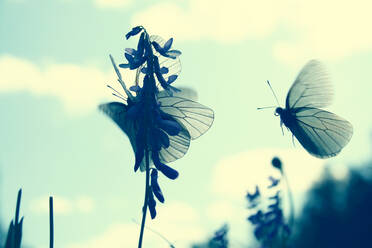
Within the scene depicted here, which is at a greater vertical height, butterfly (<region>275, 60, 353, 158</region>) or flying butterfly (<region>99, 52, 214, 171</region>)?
butterfly (<region>275, 60, 353, 158</region>)

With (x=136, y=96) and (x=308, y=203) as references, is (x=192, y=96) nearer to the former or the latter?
(x=136, y=96)

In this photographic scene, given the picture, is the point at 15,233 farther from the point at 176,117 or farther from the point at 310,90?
the point at 310,90

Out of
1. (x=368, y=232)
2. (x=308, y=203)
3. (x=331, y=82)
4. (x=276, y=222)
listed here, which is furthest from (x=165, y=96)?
(x=308, y=203)

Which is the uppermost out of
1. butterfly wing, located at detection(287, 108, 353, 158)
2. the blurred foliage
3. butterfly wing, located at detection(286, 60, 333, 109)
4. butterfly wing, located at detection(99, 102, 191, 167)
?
butterfly wing, located at detection(286, 60, 333, 109)

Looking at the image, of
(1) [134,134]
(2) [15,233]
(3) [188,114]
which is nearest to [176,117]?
(3) [188,114]

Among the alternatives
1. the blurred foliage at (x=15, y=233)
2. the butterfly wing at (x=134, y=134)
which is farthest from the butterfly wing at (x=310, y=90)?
the blurred foliage at (x=15, y=233)

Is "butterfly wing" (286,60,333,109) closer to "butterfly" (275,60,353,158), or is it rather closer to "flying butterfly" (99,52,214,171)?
"butterfly" (275,60,353,158)

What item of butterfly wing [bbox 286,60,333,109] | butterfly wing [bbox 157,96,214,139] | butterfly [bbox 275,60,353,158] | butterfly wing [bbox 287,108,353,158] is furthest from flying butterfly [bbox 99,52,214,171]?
butterfly wing [bbox 286,60,333,109]
